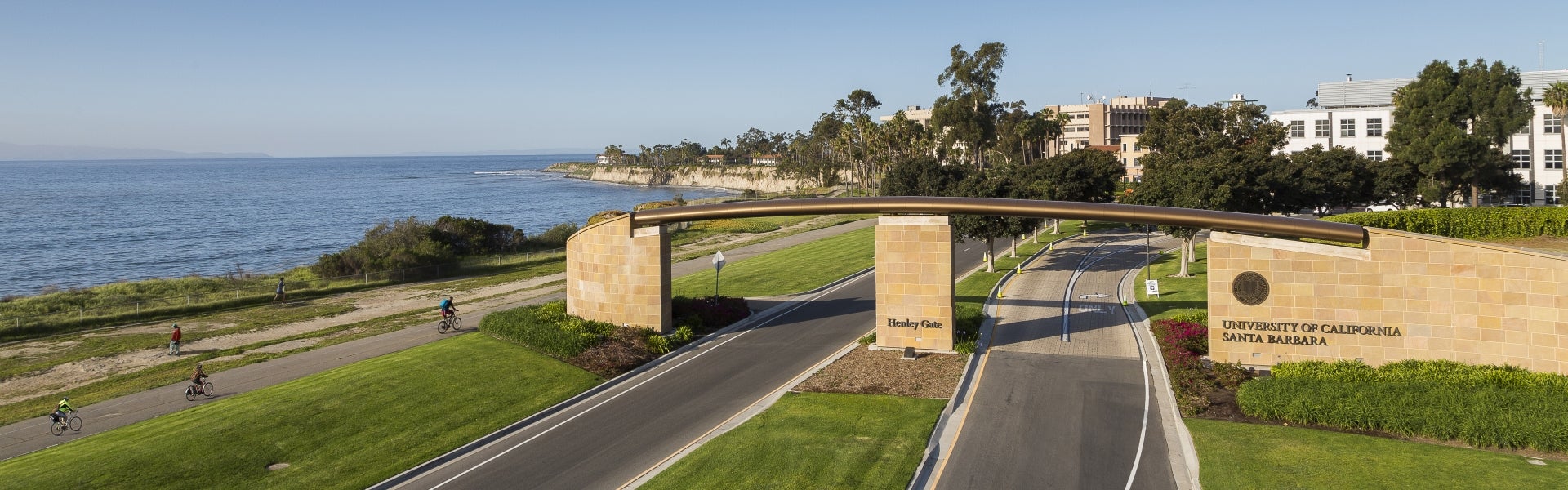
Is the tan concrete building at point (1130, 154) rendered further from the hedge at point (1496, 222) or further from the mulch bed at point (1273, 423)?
the mulch bed at point (1273, 423)

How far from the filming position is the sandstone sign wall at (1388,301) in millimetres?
23250

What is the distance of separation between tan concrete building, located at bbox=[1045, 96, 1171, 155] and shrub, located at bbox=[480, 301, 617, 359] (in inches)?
5866

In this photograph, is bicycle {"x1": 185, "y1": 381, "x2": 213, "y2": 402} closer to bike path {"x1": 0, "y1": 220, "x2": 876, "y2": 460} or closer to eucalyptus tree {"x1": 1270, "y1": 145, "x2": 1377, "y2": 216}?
bike path {"x1": 0, "y1": 220, "x2": 876, "y2": 460}

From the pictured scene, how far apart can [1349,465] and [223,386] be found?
32.4m

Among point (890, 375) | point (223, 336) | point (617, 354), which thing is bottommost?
point (223, 336)

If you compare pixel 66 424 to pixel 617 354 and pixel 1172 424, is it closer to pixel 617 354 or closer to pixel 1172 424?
pixel 617 354

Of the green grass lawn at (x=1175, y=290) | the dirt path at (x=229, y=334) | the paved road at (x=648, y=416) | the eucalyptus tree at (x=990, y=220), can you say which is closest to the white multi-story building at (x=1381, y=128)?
the green grass lawn at (x=1175, y=290)

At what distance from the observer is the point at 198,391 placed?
89.0ft

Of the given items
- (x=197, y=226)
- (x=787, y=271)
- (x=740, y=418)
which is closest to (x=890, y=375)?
(x=740, y=418)

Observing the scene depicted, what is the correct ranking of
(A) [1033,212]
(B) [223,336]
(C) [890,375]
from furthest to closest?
(B) [223,336] < (A) [1033,212] < (C) [890,375]

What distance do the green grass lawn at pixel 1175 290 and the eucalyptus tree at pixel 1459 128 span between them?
22.7 metres

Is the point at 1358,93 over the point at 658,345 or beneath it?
over

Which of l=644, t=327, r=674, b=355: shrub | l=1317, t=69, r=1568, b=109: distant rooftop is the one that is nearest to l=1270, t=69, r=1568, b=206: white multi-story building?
l=1317, t=69, r=1568, b=109: distant rooftop

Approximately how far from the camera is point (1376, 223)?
47.0 meters
